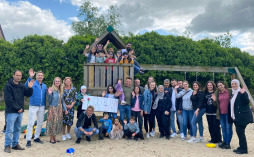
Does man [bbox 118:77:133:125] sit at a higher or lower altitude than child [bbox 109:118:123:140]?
higher

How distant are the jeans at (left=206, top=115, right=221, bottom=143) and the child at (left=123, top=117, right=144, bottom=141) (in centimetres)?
229

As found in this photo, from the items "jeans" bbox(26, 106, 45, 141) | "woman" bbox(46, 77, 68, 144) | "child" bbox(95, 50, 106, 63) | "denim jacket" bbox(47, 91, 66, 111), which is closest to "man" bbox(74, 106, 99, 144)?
"woman" bbox(46, 77, 68, 144)

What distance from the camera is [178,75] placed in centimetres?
1455

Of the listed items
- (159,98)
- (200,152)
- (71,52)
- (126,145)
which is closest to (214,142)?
(200,152)

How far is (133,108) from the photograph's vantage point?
7129mm

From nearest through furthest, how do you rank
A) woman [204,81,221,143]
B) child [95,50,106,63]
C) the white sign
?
1. woman [204,81,221,143]
2. the white sign
3. child [95,50,106,63]

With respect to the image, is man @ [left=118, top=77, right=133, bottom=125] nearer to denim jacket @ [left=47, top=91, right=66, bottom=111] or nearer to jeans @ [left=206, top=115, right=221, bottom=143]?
denim jacket @ [left=47, top=91, right=66, bottom=111]

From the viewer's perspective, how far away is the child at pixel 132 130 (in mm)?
6871

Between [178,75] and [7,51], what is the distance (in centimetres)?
1264

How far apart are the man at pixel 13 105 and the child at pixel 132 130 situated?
3.31 meters

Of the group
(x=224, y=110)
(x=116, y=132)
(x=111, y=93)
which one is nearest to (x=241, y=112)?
(x=224, y=110)

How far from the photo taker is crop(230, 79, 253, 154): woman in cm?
533

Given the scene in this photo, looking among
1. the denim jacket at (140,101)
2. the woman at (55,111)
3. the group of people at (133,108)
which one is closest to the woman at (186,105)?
the group of people at (133,108)

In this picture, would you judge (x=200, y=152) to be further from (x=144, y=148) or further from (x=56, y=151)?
(x=56, y=151)
